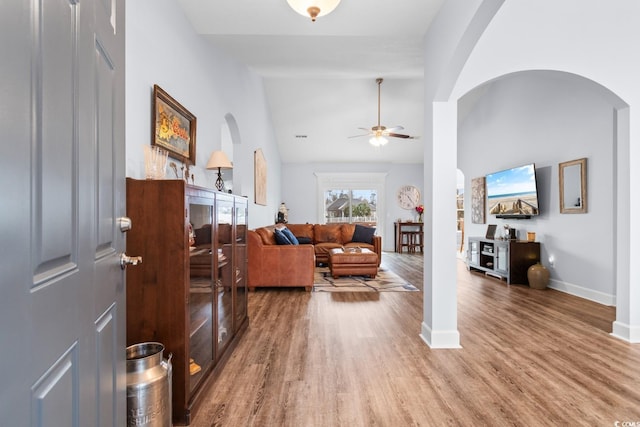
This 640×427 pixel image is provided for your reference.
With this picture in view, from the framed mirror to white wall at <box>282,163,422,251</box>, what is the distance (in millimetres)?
5284

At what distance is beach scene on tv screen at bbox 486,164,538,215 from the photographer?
16.7 feet

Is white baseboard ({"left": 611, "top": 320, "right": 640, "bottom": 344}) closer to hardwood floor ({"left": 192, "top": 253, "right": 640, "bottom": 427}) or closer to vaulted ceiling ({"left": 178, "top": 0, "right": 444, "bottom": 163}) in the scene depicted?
hardwood floor ({"left": 192, "top": 253, "right": 640, "bottom": 427})

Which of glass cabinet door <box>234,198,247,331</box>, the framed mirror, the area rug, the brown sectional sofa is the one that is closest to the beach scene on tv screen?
the framed mirror

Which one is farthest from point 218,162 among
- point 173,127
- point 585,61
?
point 585,61

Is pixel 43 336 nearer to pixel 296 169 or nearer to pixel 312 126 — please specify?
pixel 312 126

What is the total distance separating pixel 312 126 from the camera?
7.99 meters

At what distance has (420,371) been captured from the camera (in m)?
2.35

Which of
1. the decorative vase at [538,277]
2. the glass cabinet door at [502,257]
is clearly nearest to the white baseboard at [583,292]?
the decorative vase at [538,277]

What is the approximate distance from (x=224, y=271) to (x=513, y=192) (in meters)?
5.04

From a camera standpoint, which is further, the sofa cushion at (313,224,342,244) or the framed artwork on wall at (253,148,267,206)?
the sofa cushion at (313,224,342,244)

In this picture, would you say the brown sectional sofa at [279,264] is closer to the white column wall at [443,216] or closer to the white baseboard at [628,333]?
the white column wall at [443,216]

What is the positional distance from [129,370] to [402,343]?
2.14 m

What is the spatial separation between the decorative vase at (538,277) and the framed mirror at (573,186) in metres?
0.89

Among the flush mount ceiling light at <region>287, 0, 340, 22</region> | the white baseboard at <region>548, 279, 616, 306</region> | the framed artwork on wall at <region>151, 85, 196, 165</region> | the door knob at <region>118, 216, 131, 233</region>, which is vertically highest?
the flush mount ceiling light at <region>287, 0, 340, 22</region>
